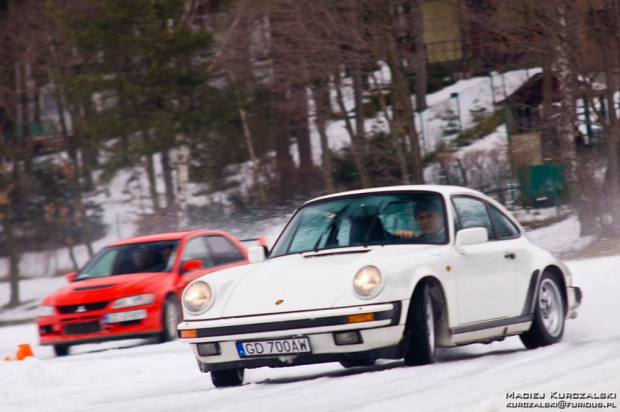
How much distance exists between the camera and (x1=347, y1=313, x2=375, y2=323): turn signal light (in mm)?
7000

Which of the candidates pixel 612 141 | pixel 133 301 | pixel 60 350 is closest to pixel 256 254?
pixel 133 301

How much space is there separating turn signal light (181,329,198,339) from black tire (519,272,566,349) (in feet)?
9.04

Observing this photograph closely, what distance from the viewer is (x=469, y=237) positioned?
790 cm

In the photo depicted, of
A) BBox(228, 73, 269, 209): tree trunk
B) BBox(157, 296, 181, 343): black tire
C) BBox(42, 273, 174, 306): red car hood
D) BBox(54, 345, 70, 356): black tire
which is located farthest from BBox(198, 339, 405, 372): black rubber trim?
BBox(228, 73, 269, 209): tree trunk

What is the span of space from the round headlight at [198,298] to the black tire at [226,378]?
0.47m

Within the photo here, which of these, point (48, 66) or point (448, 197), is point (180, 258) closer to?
point (448, 197)

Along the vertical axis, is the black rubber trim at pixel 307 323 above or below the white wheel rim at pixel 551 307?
above

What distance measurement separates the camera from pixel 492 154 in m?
29.6

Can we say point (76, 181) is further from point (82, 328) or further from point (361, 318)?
point (361, 318)

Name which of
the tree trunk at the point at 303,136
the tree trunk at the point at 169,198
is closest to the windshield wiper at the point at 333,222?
the tree trunk at the point at 303,136

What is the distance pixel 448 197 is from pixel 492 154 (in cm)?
2165

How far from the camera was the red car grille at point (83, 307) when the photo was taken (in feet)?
44.9

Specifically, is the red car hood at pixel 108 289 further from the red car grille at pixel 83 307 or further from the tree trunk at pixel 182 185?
the tree trunk at pixel 182 185

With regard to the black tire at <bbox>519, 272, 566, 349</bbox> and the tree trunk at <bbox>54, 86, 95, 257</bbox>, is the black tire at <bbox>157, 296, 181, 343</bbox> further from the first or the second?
the tree trunk at <bbox>54, 86, 95, 257</bbox>
